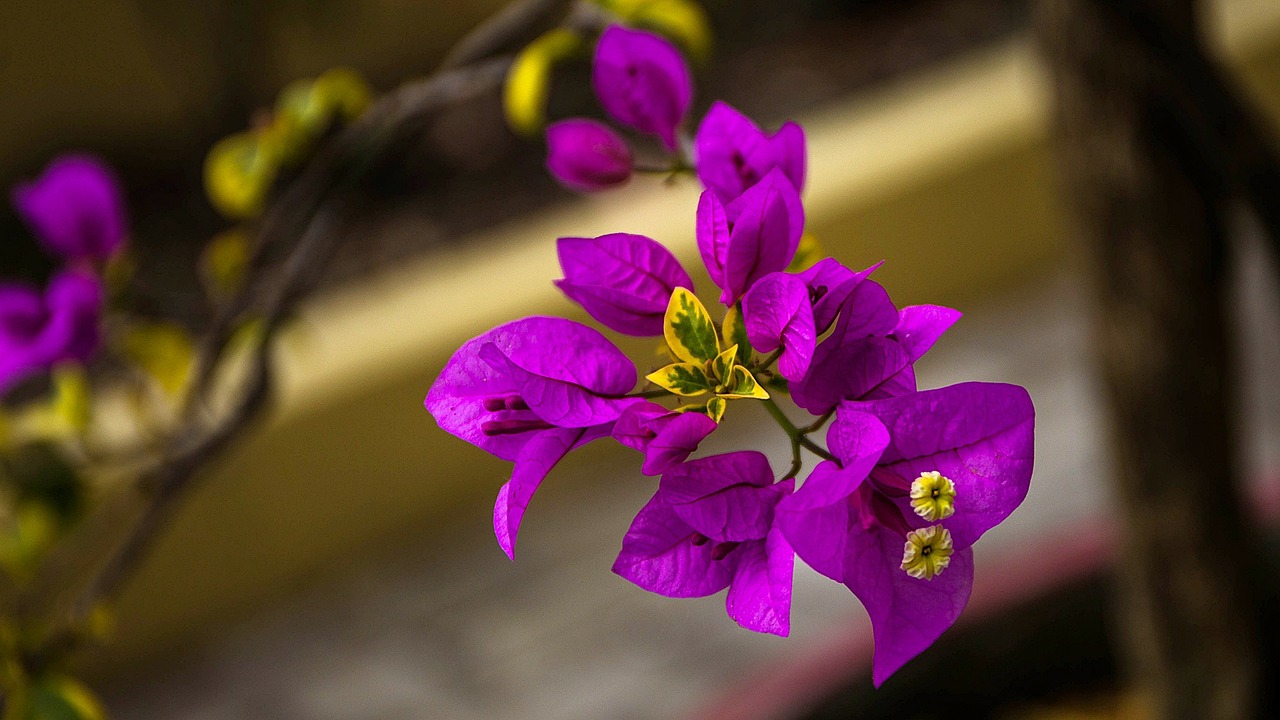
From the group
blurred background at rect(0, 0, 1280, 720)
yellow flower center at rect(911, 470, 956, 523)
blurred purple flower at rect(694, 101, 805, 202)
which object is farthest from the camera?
blurred background at rect(0, 0, 1280, 720)

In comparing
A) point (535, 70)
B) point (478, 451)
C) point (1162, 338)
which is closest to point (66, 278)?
point (535, 70)

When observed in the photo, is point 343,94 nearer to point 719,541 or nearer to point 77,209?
point 77,209

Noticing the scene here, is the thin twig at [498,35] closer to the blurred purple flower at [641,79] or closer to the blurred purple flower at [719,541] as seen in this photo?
the blurred purple flower at [641,79]

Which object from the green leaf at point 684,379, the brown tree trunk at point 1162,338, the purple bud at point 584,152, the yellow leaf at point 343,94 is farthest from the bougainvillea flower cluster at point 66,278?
the brown tree trunk at point 1162,338

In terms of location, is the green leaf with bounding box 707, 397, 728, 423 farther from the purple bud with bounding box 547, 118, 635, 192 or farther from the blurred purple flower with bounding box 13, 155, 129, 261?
the blurred purple flower with bounding box 13, 155, 129, 261

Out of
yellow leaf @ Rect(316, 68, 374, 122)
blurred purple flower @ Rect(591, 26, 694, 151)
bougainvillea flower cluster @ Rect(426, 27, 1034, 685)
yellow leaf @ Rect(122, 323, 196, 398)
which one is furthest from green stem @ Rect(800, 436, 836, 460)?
yellow leaf @ Rect(122, 323, 196, 398)

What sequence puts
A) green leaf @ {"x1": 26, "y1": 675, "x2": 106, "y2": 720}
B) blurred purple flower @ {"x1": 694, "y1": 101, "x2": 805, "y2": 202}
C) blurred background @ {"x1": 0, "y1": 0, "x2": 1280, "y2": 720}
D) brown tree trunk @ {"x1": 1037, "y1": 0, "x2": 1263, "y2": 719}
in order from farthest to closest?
blurred background @ {"x1": 0, "y1": 0, "x2": 1280, "y2": 720} < brown tree trunk @ {"x1": 1037, "y1": 0, "x2": 1263, "y2": 719} < green leaf @ {"x1": 26, "y1": 675, "x2": 106, "y2": 720} < blurred purple flower @ {"x1": 694, "y1": 101, "x2": 805, "y2": 202}
